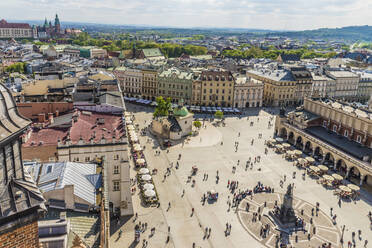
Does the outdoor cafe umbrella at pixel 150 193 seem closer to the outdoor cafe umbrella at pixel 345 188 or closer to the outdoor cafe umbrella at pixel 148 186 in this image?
the outdoor cafe umbrella at pixel 148 186

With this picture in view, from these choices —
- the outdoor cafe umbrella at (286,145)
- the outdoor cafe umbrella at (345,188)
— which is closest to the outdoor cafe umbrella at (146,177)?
the outdoor cafe umbrella at (345,188)

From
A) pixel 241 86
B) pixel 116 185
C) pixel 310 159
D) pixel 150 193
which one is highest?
pixel 241 86

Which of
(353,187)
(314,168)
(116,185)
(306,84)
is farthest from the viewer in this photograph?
(306,84)

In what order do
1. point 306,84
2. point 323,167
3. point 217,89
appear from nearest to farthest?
point 323,167, point 217,89, point 306,84

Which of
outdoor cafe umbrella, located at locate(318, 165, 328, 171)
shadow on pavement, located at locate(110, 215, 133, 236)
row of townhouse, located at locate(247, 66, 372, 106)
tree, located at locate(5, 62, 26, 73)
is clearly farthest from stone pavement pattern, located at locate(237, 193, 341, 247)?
tree, located at locate(5, 62, 26, 73)

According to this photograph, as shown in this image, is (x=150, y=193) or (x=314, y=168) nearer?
(x=150, y=193)

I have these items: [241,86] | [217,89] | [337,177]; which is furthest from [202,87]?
[337,177]

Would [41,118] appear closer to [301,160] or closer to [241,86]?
[301,160]
